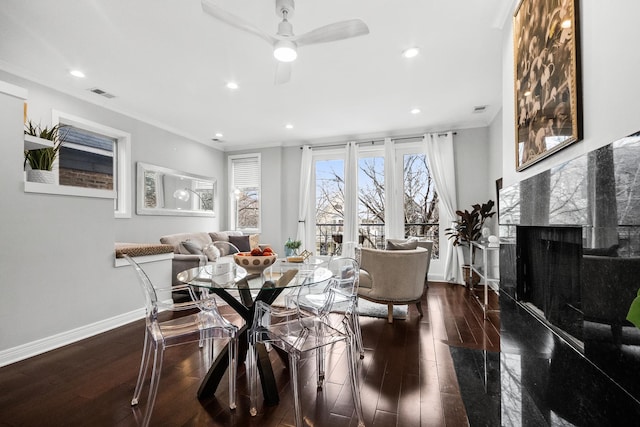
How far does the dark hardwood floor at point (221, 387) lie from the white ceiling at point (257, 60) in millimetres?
2829

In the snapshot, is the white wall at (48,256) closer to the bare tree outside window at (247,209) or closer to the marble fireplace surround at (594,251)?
the bare tree outside window at (247,209)

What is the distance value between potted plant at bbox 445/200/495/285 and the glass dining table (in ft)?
10.8

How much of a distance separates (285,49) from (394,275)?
7.84 feet

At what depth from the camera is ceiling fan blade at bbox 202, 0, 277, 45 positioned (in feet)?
6.17

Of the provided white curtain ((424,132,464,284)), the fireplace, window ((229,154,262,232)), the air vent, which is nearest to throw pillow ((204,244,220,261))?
window ((229,154,262,232))

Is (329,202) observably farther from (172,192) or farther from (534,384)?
(534,384)

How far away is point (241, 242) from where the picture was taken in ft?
19.8

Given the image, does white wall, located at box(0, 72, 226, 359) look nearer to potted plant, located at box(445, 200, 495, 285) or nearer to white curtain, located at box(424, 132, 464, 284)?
potted plant, located at box(445, 200, 495, 285)

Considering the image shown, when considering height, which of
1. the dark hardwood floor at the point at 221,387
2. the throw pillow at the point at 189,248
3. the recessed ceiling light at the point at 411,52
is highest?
the recessed ceiling light at the point at 411,52

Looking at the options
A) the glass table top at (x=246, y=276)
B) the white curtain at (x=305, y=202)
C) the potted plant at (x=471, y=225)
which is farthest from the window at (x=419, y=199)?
the glass table top at (x=246, y=276)

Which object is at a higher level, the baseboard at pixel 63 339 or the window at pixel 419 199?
the window at pixel 419 199

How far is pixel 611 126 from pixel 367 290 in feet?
8.38

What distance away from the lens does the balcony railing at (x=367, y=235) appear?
559cm

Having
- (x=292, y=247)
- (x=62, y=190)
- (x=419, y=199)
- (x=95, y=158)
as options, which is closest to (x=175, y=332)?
(x=62, y=190)
